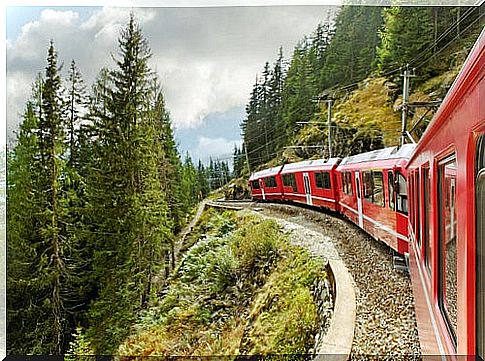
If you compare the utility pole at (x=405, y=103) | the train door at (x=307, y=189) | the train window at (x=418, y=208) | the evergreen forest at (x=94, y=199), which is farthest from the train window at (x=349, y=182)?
the train window at (x=418, y=208)

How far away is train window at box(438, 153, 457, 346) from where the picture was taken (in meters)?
1.66

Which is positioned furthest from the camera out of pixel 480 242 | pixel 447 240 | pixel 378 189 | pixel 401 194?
pixel 378 189

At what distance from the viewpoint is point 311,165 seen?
3.83 metres

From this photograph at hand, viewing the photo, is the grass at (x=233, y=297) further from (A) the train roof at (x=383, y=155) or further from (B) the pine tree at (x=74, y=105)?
(B) the pine tree at (x=74, y=105)

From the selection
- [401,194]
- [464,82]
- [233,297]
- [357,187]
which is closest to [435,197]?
[464,82]

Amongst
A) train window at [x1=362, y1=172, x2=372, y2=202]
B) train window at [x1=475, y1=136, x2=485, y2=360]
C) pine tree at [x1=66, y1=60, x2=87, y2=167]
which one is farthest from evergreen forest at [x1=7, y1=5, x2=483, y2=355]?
train window at [x1=475, y1=136, x2=485, y2=360]

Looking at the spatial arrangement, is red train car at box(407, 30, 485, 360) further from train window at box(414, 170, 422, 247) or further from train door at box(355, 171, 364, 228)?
train door at box(355, 171, 364, 228)

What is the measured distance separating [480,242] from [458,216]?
0.72ft

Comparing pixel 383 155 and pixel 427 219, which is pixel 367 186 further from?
pixel 427 219

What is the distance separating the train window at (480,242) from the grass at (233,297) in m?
2.29

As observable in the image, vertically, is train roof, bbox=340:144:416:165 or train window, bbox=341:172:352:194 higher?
train roof, bbox=340:144:416:165

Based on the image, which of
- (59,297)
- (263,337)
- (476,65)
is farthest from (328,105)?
(476,65)

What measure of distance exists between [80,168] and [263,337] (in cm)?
154

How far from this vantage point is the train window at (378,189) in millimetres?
3479
